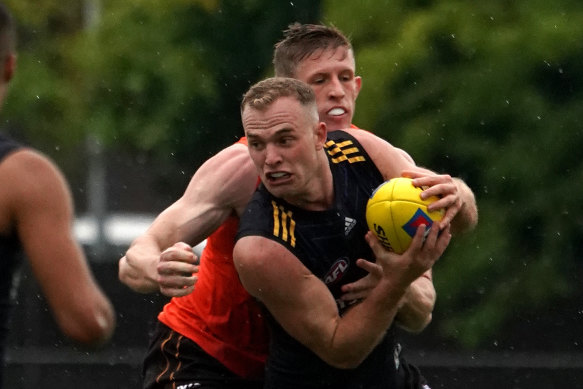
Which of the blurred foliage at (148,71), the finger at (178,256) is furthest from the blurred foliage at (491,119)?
the finger at (178,256)

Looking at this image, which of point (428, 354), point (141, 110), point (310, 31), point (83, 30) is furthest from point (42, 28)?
point (310, 31)

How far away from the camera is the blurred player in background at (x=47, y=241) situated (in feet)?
12.3

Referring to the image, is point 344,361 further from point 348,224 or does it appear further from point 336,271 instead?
point 348,224

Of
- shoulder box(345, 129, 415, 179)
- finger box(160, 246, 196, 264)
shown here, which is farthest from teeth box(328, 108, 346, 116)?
finger box(160, 246, 196, 264)

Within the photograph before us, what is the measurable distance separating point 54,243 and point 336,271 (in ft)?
5.36

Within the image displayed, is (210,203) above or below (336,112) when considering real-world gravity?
below

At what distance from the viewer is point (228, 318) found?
223 inches

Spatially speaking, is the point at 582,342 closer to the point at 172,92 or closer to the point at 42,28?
the point at 172,92

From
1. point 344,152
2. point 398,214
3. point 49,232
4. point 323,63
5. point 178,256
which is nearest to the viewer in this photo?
point 49,232

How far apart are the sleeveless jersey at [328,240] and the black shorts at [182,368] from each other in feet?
1.06

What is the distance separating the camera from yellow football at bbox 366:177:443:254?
4918mm

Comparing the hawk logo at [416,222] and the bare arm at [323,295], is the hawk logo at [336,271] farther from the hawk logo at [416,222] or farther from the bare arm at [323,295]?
the hawk logo at [416,222]

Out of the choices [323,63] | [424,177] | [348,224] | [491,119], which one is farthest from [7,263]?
[491,119]

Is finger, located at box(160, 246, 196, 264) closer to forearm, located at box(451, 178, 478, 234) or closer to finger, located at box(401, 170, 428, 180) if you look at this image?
finger, located at box(401, 170, 428, 180)
